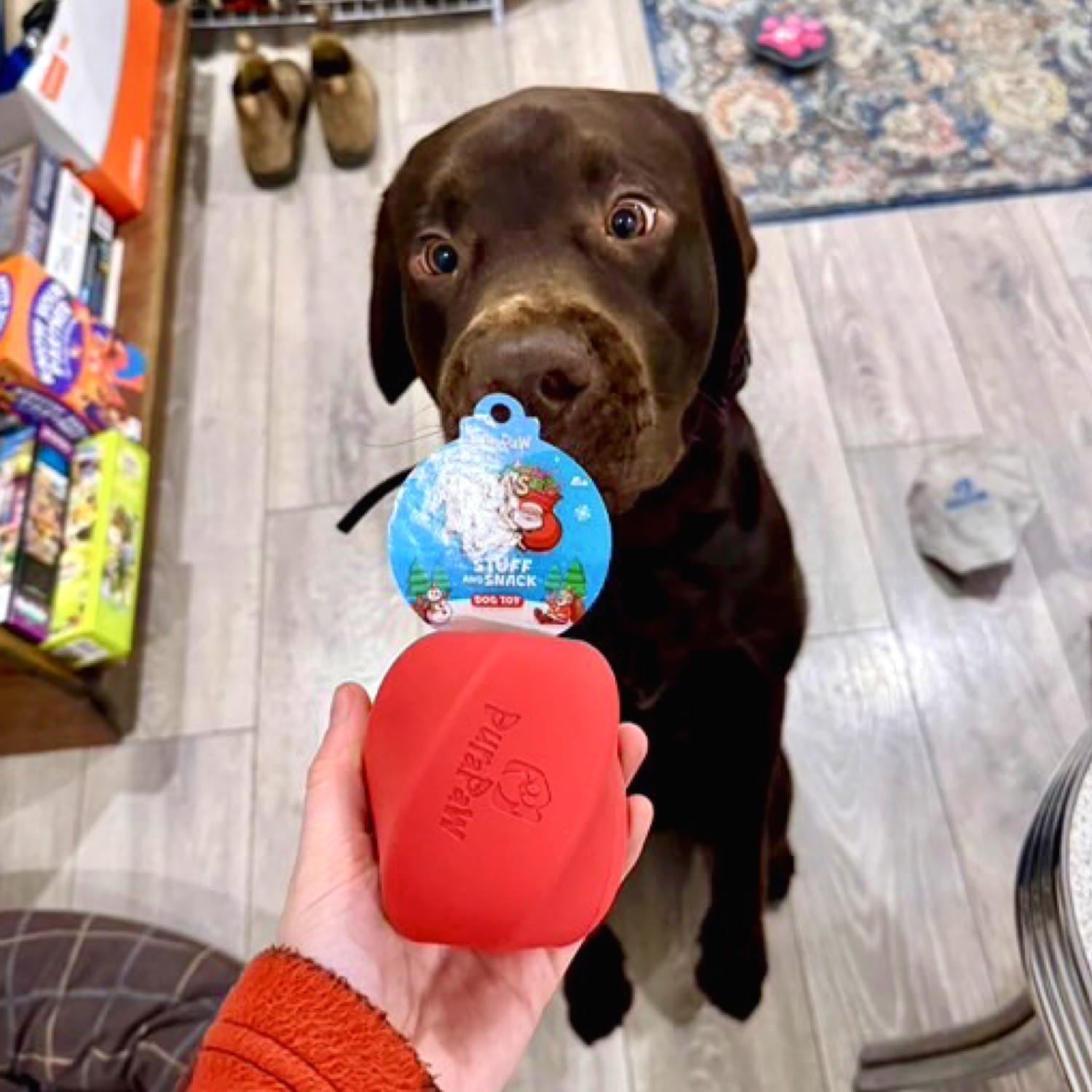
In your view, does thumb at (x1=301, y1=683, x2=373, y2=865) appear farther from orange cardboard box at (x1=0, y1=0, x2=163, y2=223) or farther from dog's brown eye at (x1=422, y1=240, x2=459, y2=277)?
orange cardboard box at (x1=0, y1=0, x2=163, y2=223)

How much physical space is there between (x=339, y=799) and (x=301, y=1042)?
0.15m

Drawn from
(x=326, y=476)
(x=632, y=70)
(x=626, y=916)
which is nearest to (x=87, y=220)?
(x=326, y=476)

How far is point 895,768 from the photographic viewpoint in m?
1.43

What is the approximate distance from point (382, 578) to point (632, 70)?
42.8 inches

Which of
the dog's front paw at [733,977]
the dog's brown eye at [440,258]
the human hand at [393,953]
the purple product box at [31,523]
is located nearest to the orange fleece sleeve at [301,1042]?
the human hand at [393,953]

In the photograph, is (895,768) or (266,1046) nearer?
(266,1046)

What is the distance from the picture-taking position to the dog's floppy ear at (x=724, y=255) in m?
1.00

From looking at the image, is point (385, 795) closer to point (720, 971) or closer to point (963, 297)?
point (720, 971)

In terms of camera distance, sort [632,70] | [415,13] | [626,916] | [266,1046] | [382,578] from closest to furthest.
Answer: [266,1046] → [626,916] → [382,578] → [632,70] → [415,13]

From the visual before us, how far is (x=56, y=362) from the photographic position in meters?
1.55

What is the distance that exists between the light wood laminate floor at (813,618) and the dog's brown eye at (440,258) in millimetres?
543

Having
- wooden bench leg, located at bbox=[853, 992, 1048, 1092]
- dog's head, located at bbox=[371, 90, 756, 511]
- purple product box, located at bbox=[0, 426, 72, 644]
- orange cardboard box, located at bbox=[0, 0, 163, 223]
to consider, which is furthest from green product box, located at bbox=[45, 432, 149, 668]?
wooden bench leg, located at bbox=[853, 992, 1048, 1092]

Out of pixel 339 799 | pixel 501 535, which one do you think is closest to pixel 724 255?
pixel 501 535

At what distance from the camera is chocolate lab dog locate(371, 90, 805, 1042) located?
0.78 meters
